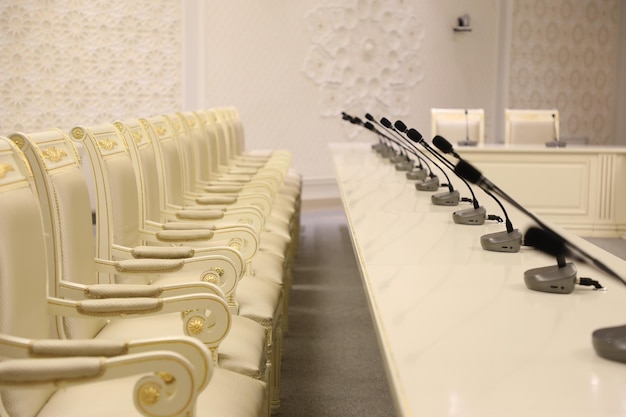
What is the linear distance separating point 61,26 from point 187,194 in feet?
17.1

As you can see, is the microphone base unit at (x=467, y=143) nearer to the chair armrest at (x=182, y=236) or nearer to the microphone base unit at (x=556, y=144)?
the microphone base unit at (x=556, y=144)

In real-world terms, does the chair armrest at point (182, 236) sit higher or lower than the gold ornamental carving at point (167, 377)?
higher

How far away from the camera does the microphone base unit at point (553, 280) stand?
1.70 meters

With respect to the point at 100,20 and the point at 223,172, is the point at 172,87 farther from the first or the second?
the point at 223,172

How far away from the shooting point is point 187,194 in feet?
13.3

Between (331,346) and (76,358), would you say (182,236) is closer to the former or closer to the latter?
(331,346)

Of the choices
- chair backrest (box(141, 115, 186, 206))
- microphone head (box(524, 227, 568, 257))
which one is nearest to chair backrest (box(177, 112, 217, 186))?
chair backrest (box(141, 115, 186, 206))

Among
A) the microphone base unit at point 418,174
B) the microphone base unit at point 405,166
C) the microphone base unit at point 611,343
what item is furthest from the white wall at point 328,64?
the microphone base unit at point 611,343

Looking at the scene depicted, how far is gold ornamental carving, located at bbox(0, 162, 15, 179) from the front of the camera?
176 cm

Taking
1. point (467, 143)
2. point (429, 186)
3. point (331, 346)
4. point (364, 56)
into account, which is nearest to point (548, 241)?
point (429, 186)

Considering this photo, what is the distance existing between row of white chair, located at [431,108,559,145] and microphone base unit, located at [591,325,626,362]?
6406 millimetres

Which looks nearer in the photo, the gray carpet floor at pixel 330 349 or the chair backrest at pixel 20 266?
the chair backrest at pixel 20 266

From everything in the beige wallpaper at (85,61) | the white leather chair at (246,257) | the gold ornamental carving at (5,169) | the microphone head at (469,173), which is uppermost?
the beige wallpaper at (85,61)

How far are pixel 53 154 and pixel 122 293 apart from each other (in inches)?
17.1
